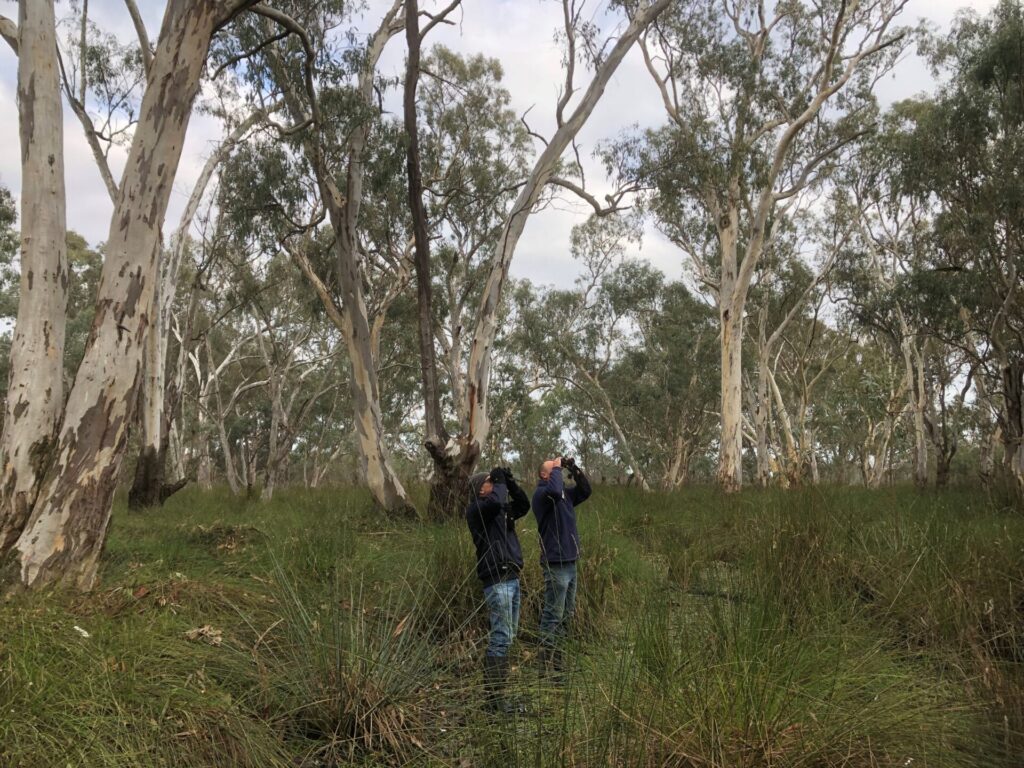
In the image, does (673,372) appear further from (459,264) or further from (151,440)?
(151,440)

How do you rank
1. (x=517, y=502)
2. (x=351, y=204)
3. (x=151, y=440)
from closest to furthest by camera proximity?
(x=517, y=502) → (x=351, y=204) → (x=151, y=440)

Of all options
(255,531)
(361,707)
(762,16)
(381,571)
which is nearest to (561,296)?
(762,16)

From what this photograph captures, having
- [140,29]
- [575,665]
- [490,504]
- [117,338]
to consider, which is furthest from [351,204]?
[575,665]

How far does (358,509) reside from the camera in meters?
9.98

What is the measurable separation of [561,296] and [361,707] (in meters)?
25.2

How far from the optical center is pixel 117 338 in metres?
5.42

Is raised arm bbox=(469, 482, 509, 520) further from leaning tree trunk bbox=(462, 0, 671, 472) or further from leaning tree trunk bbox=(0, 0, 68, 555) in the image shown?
leaning tree trunk bbox=(462, 0, 671, 472)

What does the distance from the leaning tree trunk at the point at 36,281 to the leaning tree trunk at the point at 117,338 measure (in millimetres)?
369

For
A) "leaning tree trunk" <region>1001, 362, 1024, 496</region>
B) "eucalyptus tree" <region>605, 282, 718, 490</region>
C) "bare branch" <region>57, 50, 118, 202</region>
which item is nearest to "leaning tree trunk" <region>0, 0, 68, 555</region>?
"bare branch" <region>57, 50, 118, 202</region>

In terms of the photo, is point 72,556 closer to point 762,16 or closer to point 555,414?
Answer: point 762,16

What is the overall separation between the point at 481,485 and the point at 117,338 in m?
3.15

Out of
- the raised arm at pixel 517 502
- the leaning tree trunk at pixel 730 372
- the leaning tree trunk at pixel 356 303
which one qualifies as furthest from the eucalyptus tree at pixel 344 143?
the leaning tree trunk at pixel 730 372

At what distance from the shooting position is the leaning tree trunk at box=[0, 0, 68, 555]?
5340mm

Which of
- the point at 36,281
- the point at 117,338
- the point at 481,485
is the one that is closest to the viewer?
the point at 481,485
